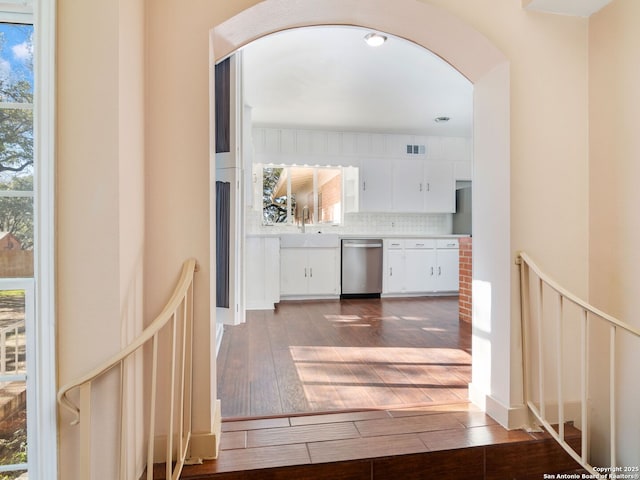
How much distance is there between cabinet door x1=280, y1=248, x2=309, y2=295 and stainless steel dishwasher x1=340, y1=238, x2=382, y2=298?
61cm

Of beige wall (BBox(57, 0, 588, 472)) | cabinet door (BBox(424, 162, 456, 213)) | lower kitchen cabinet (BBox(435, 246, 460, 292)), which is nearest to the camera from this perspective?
beige wall (BBox(57, 0, 588, 472))

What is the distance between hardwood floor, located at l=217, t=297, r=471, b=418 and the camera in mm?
1873

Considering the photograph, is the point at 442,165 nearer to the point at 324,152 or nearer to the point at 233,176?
the point at 324,152

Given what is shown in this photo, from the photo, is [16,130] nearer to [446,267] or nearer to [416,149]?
[446,267]

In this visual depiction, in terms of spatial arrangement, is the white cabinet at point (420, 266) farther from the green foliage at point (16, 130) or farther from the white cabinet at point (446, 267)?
the green foliage at point (16, 130)

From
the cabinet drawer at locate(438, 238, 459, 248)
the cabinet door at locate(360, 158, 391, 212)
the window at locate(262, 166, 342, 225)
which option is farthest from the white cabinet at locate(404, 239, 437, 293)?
the window at locate(262, 166, 342, 225)

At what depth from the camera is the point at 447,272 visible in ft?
16.9

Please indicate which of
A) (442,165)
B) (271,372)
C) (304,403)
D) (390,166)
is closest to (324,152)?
(390,166)

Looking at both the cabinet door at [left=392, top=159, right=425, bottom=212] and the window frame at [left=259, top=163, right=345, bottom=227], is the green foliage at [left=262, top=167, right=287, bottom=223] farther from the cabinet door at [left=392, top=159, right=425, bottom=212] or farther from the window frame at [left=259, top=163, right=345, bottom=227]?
the cabinet door at [left=392, top=159, right=425, bottom=212]

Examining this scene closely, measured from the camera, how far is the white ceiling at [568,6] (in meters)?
→ 1.59

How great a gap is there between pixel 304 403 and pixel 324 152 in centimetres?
407

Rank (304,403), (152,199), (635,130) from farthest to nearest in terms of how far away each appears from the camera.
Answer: (304,403), (635,130), (152,199)

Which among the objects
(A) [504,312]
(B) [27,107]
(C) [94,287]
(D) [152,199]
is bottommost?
(A) [504,312]

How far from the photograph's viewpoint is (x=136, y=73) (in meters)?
1.25
